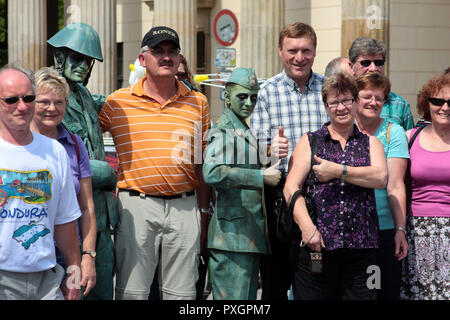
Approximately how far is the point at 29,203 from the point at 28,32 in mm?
18641

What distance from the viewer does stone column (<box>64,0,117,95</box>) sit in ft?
64.8

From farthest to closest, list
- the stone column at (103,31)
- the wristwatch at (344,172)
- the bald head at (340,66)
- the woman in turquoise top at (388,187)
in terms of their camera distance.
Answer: the stone column at (103,31) → the bald head at (340,66) → the woman in turquoise top at (388,187) → the wristwatch at (344,172)

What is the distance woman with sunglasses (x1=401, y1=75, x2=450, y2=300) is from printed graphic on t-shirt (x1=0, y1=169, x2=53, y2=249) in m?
2.64

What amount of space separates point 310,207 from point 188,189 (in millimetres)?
853

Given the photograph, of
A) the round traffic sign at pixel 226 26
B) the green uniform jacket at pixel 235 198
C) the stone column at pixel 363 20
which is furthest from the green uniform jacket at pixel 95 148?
the round traffic sign at pixel 226 26

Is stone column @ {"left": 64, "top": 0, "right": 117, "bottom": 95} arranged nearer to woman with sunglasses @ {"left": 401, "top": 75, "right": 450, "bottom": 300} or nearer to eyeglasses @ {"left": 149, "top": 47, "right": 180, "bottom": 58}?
eyeglasses @ {"left": 149, "top": 47, "right": 180, "bottom": 58}

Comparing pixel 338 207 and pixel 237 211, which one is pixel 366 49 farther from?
pixel 237 211

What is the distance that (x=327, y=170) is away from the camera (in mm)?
4883

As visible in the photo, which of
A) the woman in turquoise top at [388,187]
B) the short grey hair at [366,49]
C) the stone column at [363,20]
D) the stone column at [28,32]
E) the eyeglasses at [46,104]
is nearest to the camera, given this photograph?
the eyeglasses at [46,104]

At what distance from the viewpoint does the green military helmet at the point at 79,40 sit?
5016mm

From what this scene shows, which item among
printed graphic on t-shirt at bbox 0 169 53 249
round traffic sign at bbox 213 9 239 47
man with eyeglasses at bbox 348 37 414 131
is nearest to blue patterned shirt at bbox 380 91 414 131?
man with eyeglasses at bbox 348 37 414 131

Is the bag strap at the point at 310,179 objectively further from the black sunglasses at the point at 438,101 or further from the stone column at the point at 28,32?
the stone column at the point at 28,32
